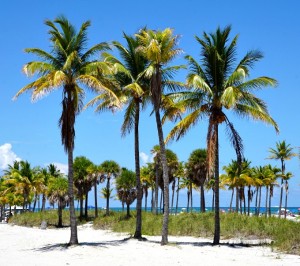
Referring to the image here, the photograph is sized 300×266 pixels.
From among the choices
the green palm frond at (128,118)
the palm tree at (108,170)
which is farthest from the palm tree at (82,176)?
the green palm frond at (128,118)

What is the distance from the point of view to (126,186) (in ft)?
164

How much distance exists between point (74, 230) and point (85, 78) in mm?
7386

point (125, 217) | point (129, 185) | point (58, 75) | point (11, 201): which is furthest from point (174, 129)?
point (11, 201)

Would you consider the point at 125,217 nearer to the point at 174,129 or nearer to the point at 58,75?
the point at 174,129

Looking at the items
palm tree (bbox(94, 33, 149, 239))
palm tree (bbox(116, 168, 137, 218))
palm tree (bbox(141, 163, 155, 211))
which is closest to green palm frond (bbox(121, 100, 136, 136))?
palm tree (bbox(94, 33, 149, 239))

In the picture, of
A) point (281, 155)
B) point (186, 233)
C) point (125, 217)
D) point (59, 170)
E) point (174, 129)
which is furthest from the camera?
point (59, 170)

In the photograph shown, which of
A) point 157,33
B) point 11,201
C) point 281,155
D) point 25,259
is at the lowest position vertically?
point 11,201

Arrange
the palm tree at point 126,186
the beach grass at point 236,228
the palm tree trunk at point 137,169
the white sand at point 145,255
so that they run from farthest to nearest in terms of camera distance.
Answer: the palm tree at point 126,186, the palm tree trunk at point 137,169, the beach grass at point 236,228, the white sand at point 145,255

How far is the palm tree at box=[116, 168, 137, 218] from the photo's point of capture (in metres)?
49.6

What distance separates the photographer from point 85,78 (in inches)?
838

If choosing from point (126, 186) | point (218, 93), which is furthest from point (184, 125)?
point (126, 186)

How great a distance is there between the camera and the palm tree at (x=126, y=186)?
49.6m

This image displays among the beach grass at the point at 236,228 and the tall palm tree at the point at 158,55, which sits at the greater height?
the tall palm tree at the point at 158,55

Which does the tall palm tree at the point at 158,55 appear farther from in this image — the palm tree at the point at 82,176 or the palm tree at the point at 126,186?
the palm tree at the point at 82,176
